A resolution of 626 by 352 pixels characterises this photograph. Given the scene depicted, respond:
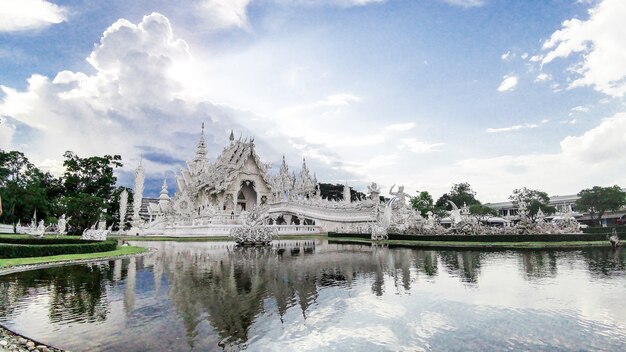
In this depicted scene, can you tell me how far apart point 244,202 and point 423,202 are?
36314 millimetres

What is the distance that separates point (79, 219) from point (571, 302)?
118 feet

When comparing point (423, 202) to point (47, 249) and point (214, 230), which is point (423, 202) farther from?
point (47, 249)

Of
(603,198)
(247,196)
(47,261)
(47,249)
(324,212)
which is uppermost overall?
(247,196)

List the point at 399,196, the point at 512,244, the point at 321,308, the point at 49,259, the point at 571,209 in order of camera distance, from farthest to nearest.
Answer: the point at 571,209 → the point at 399,196 → the point at 512,244 → the point at 49,259 → the point at 321,308

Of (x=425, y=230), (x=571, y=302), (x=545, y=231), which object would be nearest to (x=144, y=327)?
(x=571, y=302)

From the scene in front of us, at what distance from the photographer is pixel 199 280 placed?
1094 cm

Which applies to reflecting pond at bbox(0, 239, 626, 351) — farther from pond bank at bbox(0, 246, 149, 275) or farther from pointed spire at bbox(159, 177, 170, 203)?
pointed spire at bbox(159, 177, 170, 203)

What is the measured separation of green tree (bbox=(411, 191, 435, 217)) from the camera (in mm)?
70000

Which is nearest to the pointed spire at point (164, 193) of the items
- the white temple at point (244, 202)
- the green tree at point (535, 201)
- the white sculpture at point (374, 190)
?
the white temple at point (244, 202)

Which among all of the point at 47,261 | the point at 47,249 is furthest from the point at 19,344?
the point at 47,249

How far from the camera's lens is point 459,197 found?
264 ft

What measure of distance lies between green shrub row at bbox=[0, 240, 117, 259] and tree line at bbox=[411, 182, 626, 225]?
123ft

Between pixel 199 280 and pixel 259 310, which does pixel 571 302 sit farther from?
pixel 199 280

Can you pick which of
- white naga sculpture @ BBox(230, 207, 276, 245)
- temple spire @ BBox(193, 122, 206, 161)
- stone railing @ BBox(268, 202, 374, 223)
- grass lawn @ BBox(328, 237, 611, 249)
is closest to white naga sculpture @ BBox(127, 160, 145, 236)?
temple spire @ BBox(193, 122, 206, 161)
